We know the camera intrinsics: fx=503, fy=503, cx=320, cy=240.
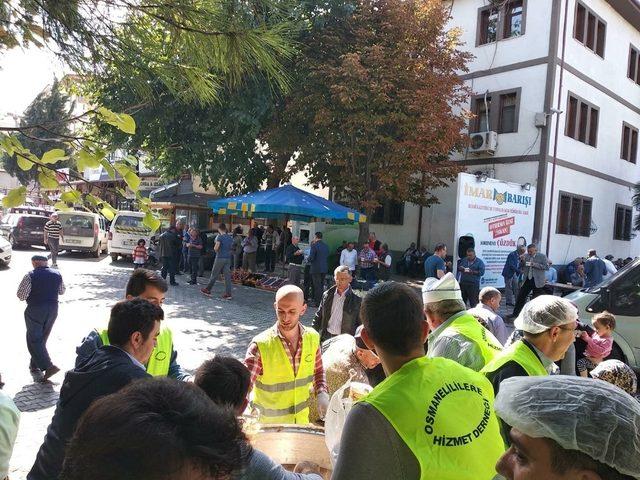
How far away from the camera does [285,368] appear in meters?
3.28

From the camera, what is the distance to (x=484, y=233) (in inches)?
529

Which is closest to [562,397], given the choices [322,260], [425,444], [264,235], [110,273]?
[425,444]

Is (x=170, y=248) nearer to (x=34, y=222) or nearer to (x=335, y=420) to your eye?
(x=34, y=222)

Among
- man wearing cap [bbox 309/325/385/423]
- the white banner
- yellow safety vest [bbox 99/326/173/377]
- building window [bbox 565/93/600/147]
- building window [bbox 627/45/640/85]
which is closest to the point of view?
yellow safety vest [bbox 99/326/173/377]

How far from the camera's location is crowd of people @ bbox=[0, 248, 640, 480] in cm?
87

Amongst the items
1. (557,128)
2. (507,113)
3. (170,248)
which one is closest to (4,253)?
(170,248)

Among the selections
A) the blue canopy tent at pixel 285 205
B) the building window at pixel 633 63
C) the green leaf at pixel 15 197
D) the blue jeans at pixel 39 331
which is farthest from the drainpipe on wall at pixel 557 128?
the green leaf at pixel 15 197

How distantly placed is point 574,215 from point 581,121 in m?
3.61

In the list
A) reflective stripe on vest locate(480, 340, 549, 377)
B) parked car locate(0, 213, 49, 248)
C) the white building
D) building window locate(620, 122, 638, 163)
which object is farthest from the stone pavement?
building window locate(620, 122, 638, 163)

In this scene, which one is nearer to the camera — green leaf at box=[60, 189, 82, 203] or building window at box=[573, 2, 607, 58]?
green leaf at box=[60, 189, 82, 203]

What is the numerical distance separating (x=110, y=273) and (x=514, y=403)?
53.1 ft

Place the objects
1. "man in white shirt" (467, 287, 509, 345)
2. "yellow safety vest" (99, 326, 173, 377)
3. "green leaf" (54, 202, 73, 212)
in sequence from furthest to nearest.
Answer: "man in white shirt" (467, 287, 509, 345), "yellow safety vest" (99, 326, 173, 377), "green leaf" (54, 202, 73, 212)

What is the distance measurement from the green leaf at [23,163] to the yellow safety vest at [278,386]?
1.80m

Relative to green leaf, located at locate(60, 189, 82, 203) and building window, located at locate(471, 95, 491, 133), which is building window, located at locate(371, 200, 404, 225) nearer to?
building window, located at locate(471, 95, 491, 133)
